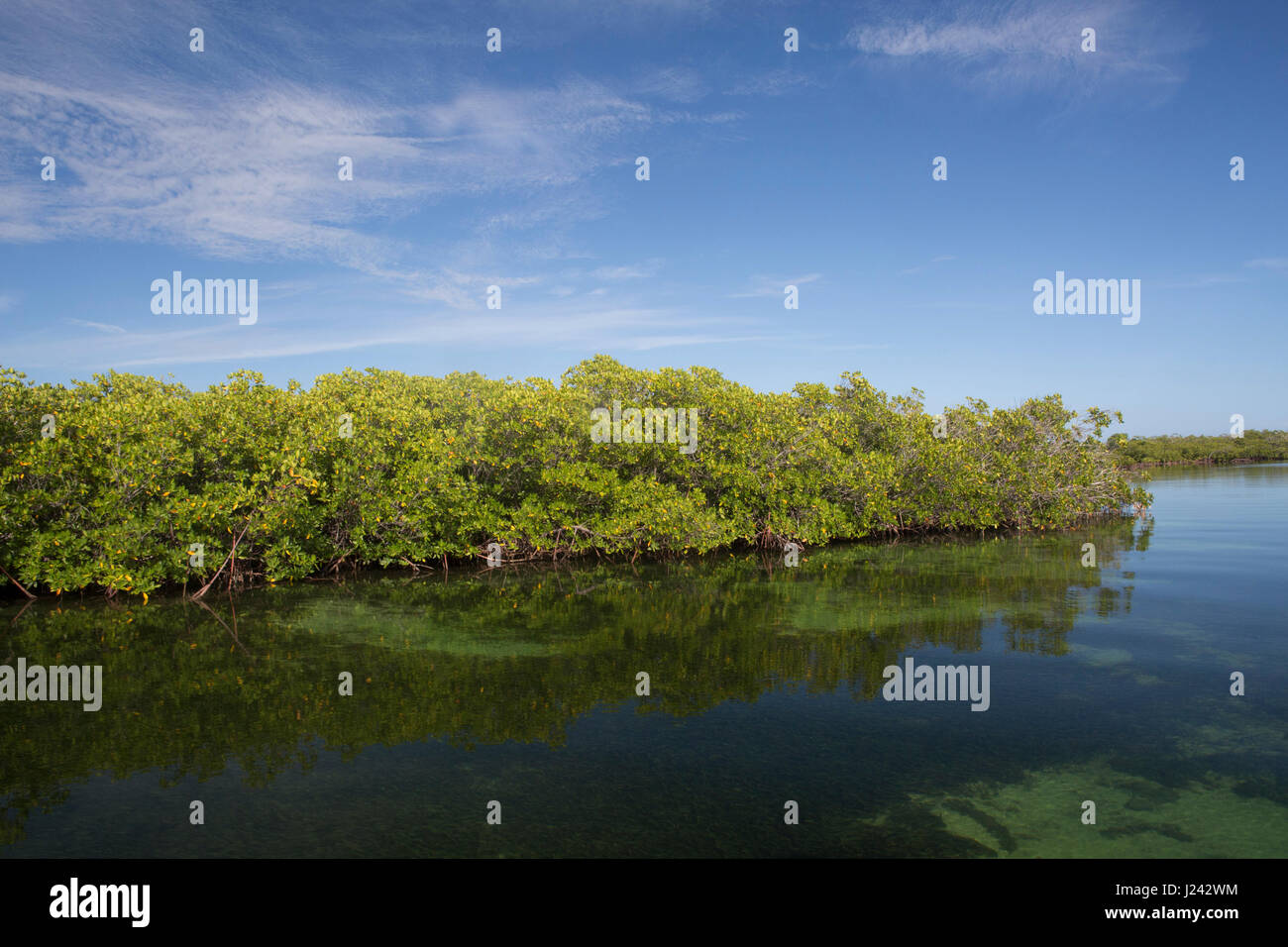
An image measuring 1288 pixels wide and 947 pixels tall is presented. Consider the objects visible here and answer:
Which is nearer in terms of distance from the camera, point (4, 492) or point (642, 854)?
point (642, 854)

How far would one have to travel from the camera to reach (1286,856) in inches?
226

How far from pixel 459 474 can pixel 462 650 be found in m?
10.5

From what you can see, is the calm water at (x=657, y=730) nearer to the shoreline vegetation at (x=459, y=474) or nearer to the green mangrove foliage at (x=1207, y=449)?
the shoreline vegetation at (x=459, y=474)

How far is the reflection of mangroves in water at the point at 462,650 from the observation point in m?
8.39

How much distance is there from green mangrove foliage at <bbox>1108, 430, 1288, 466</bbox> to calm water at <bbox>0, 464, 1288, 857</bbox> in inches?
3337

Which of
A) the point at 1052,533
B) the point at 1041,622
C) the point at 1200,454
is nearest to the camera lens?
the point at 1041,622

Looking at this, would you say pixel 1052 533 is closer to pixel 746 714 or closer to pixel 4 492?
pixel 746 714

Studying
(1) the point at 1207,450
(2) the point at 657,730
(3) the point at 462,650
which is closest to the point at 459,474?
(3) the point at 462,650

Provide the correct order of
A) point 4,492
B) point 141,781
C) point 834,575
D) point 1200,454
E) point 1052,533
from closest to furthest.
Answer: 1. point 141,781
2. point 4,492
3. point 834,575
4. point 1052,533
5. point 1200,454

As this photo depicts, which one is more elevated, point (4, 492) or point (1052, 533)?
point (4, 492)

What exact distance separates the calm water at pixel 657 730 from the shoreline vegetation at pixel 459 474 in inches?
86.1

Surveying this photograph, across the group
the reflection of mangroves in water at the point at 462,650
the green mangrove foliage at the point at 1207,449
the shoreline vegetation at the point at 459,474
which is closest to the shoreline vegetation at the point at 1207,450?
the green mangrove foliage at the point at 1207,449
